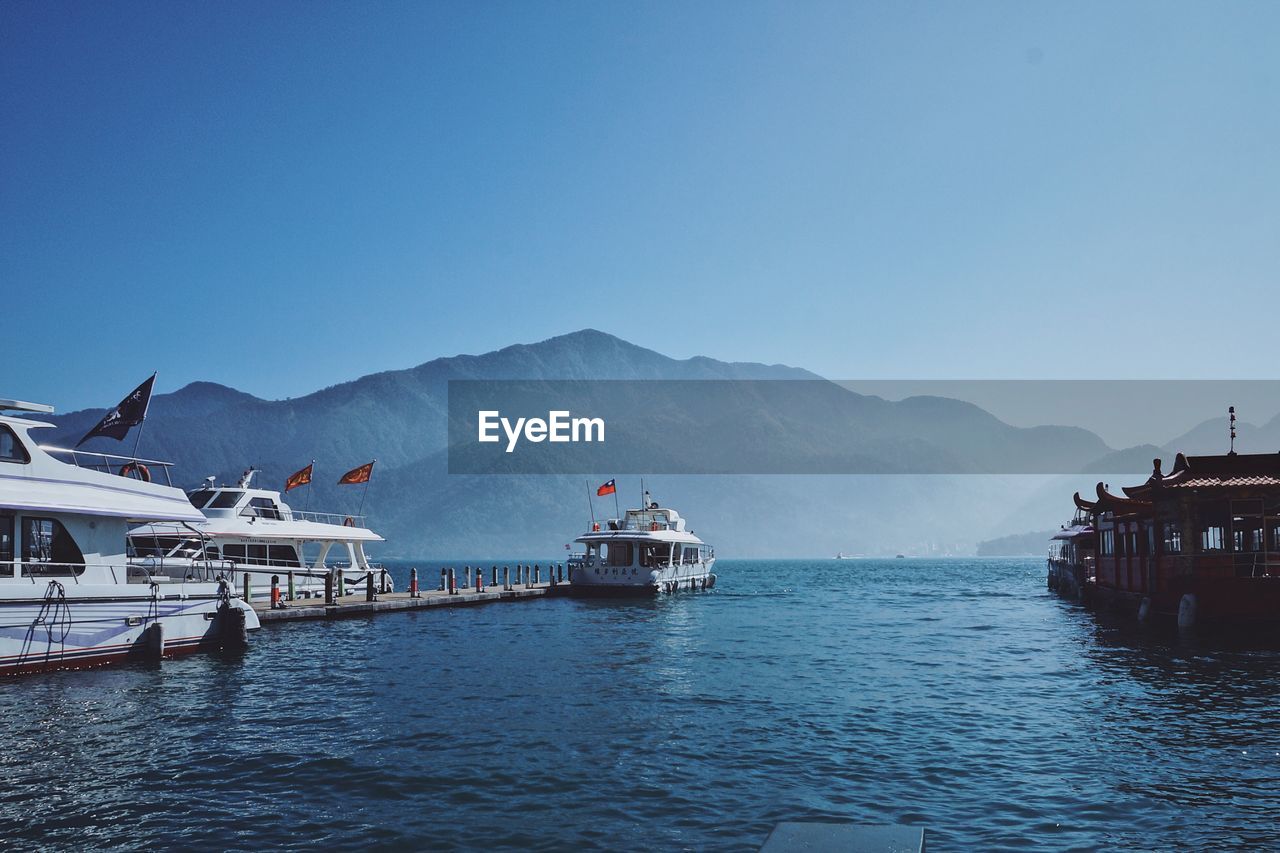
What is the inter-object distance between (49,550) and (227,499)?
73.9 ft

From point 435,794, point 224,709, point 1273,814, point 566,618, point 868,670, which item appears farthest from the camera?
point 566,618

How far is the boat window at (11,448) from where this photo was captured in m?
27.3

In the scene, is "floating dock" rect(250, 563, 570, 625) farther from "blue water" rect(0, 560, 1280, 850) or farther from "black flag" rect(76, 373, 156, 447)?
"black flag" rect(76, 373, 156, 447)

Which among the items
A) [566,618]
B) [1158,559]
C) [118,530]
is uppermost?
[118,530]

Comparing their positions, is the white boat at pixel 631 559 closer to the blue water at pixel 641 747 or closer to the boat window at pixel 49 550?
the blue water at pixel 641 747

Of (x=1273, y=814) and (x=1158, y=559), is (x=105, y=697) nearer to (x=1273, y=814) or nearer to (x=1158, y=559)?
(x=1273, y=814)

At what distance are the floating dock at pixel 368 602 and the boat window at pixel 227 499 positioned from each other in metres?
4.89

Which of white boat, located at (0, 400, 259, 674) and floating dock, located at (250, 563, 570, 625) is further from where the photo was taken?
floating dock, located at (250, 563, 570, 625)

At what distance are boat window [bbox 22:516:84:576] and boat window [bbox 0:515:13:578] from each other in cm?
36

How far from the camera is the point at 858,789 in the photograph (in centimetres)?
1480

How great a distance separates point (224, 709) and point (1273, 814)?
2081 cm

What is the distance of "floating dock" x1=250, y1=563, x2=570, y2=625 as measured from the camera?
135ft

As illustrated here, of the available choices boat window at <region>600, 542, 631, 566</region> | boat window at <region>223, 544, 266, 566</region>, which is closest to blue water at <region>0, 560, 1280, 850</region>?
boat window at <region>223, 544, 266, 566</region>

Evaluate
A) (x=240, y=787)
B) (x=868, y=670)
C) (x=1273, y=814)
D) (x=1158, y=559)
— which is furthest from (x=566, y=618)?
(x=1273, y=814)
